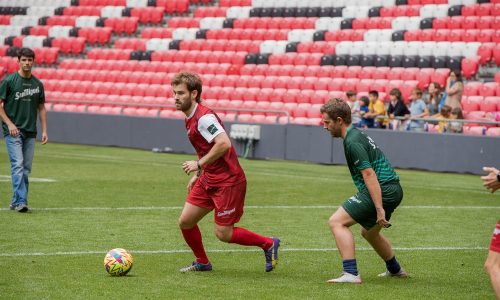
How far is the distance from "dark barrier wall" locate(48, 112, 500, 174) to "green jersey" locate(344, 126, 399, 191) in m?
12.8

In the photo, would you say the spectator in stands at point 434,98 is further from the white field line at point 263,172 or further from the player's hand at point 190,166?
the player's hand at point 190,166

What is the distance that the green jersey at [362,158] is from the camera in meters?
8.35

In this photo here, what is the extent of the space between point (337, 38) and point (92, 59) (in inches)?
370

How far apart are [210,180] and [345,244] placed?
142 centimetres

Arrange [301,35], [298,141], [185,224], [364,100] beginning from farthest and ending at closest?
1. [301,35]
2. [298,141]
3. [364,100]
4. [185,224]

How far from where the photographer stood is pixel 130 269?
29.1ft

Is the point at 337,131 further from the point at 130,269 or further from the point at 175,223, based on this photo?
the point at 175,223

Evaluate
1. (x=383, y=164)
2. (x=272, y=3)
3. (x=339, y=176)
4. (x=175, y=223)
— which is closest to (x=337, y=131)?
(x=383, y=164)

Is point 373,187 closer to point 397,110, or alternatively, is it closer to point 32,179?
point 32,179

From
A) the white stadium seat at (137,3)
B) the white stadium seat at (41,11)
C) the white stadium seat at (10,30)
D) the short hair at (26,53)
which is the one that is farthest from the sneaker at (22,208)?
the white stadium seat at (41,11)

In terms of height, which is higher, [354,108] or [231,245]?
[354,108]

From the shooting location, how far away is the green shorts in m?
8.47

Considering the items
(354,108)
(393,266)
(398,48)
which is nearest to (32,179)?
(354,108)

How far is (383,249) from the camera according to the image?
8883mm
